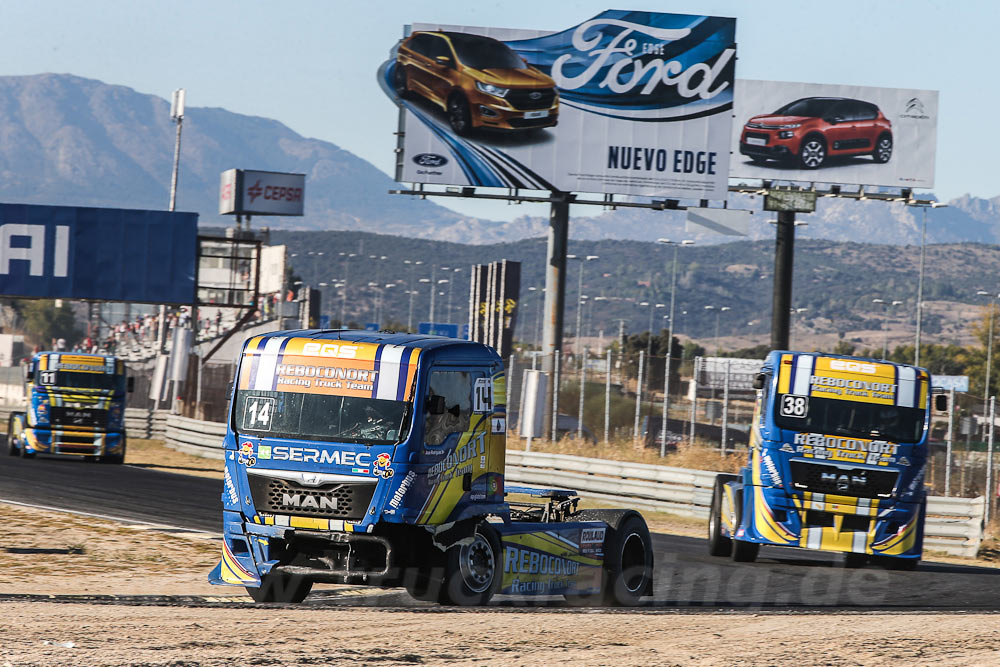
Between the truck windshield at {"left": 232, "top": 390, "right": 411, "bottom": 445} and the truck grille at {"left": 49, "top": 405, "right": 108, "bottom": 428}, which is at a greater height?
the truck windshield at {"left": 232, "top": 390, "right": 411, "bottom": 445}

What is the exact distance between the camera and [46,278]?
4350 cm

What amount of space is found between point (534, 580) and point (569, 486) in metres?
13.9

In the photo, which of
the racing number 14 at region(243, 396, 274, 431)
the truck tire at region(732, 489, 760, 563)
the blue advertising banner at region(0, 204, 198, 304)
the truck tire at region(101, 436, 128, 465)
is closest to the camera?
the racing number 14 at region(243, 396, 274, 431)

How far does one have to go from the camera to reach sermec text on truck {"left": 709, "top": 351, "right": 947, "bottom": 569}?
17.4 metres

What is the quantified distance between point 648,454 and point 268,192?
39.9m

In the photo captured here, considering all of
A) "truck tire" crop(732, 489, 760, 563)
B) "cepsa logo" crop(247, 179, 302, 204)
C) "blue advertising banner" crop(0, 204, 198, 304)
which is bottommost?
"truck tire" crop(732, 489, 760, 563)

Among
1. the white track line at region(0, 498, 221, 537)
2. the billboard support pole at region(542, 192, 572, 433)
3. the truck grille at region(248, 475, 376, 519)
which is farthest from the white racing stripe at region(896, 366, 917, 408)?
the billboard support pole at region(542, 192, 572, 433)

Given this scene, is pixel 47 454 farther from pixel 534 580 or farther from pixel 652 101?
pixel 534 580

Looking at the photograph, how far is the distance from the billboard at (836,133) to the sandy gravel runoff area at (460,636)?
32723mm

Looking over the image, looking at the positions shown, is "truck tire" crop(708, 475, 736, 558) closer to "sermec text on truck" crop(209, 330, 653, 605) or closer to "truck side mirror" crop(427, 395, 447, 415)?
"sermec text on truck" crop(209, 330, 653, 605)

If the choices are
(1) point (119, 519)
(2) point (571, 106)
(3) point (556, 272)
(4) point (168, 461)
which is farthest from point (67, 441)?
(2) point (571, 106)

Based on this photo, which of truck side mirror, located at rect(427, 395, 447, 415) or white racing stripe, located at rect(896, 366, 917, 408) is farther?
white racing stripe, located at rect(896, 366, 917, 408)

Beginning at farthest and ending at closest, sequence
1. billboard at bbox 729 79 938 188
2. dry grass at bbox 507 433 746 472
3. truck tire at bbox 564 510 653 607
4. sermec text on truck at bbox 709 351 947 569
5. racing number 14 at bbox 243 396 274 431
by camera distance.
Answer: billboard at bbox 729 79 938 188
dry grass at bbox 507 433 746 472
sermec text on truck at bbox 709 351 947 569
truck tire at bbox 564 510 653 607
racing number 14 at bbox 243 396 274 431

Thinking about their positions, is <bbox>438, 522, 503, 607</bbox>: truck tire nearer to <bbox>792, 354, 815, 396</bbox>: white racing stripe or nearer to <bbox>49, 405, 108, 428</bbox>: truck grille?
<bbox>792, 354, 815, 396</bbox>: white racing stripe
